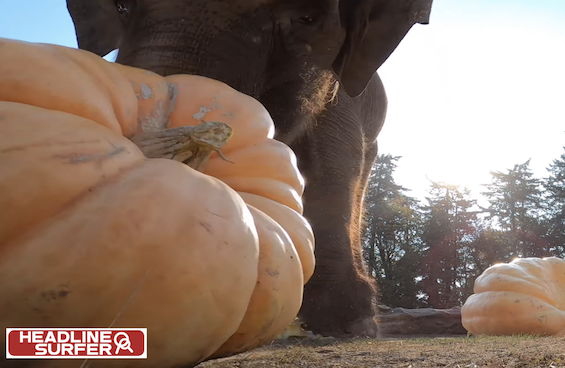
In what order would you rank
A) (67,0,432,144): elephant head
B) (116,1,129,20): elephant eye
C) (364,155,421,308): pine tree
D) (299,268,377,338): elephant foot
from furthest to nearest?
(364,155,421,308): pine tree, (299,268,377,338): elephant foot, (116,1,129,20): elephant eye, (67,0,432,144): elephant head

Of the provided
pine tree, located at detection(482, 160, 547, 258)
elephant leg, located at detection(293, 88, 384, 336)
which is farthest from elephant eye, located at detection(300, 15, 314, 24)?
pine tree, located at detection(482, 160, 547, 258)

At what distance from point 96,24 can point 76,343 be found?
4272 mm

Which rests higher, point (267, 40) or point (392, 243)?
point (392, 243)

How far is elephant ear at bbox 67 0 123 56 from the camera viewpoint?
4785 mm

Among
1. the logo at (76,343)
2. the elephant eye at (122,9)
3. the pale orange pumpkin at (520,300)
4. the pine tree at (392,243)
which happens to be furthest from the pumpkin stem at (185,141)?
the pine tree at (392,243)

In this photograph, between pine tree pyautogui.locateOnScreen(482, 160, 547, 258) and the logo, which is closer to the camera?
the logo

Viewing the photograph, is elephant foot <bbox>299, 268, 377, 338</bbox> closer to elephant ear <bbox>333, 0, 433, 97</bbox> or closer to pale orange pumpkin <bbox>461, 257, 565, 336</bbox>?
pale orange pumpkin <bbox>461, 257, 565, 336</bbox>

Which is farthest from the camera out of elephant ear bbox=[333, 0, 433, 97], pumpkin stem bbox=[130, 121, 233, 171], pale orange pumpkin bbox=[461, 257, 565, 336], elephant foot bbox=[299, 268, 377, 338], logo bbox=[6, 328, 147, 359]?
pale orange pumpkin bbox=[461, 257, 565, 336]

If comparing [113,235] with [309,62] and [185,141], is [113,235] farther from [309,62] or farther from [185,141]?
[309,62]

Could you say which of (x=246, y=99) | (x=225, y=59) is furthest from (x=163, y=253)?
(x=225, y=59)

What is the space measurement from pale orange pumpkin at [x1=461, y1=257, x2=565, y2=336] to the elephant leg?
984mm

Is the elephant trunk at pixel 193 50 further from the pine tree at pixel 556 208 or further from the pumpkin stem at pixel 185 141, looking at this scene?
the pine tree at pixel 556 208

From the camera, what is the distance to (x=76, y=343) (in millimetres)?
1123

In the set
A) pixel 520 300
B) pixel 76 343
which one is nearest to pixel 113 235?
pixel 76 343
